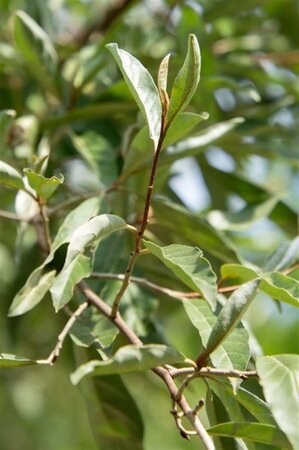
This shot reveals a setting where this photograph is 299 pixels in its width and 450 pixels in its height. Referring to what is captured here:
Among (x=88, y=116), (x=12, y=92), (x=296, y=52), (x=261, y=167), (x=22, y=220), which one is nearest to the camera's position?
(x=22, y=220)

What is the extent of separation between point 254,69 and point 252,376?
85 cm

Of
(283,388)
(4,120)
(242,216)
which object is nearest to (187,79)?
(283,388)

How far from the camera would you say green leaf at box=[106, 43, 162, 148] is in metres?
0.77

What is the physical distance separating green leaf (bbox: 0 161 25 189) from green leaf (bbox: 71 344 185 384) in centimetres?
26

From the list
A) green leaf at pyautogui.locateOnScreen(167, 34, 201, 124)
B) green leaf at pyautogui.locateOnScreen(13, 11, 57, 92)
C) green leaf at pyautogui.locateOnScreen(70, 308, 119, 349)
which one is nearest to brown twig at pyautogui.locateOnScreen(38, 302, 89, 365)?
green leaf at pyautogui.locateOnScreen(70, 308, 119, 349)

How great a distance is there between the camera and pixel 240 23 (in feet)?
5.57

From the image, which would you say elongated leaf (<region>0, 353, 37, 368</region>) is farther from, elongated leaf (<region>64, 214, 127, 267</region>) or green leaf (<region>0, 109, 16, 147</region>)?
green leaf (<region>0, 109, 16, 147</region>)

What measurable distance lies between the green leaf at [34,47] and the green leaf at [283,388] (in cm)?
68

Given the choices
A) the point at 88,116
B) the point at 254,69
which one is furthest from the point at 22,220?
the point at 254,69

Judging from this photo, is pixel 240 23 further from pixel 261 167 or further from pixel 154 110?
pixel 154 110

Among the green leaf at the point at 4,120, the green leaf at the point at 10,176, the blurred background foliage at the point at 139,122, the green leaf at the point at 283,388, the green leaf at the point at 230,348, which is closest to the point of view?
the green leaf at the point at 283,388

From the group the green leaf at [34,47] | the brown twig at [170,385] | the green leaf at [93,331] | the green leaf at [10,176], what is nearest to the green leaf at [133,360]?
the brown twig at [170,385]

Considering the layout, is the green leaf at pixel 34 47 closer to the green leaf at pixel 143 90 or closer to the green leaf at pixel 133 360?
the green leaf at pixel 143 90

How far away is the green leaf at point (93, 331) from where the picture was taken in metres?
0.90
